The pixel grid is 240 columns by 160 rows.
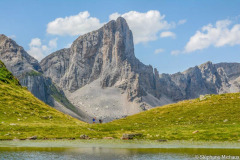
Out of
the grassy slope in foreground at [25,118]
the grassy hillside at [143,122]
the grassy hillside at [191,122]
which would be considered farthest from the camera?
the grassy slope in foreground at [25,118]

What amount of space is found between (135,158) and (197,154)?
7748 mm

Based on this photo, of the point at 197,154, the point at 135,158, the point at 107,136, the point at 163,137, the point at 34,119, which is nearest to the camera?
the point at 135,158

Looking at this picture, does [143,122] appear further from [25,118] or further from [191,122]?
[25,118]

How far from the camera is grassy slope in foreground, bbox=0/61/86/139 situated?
198 feet

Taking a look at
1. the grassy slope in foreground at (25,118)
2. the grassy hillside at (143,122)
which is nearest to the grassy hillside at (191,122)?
the grassy hillside at (143,122)

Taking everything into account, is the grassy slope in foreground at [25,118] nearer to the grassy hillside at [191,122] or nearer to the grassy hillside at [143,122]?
the grassy hillside at [143,122]

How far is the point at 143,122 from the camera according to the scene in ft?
254

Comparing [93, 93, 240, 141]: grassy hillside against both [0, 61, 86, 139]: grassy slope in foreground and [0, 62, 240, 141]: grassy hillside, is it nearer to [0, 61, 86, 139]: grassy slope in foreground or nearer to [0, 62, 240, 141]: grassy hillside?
[0, 62, 240, 141]: grassy hillside

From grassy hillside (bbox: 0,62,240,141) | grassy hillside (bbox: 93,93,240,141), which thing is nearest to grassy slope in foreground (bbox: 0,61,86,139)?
grassy hillside (bbox: 0,62,240,141)

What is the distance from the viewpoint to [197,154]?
3634cm

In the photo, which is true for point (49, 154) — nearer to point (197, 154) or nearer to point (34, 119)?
point (197, 154)

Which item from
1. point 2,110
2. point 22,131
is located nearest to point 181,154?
point 22,131

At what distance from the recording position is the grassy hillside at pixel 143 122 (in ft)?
188

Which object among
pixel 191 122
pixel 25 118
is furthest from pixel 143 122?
pixel 25 118
